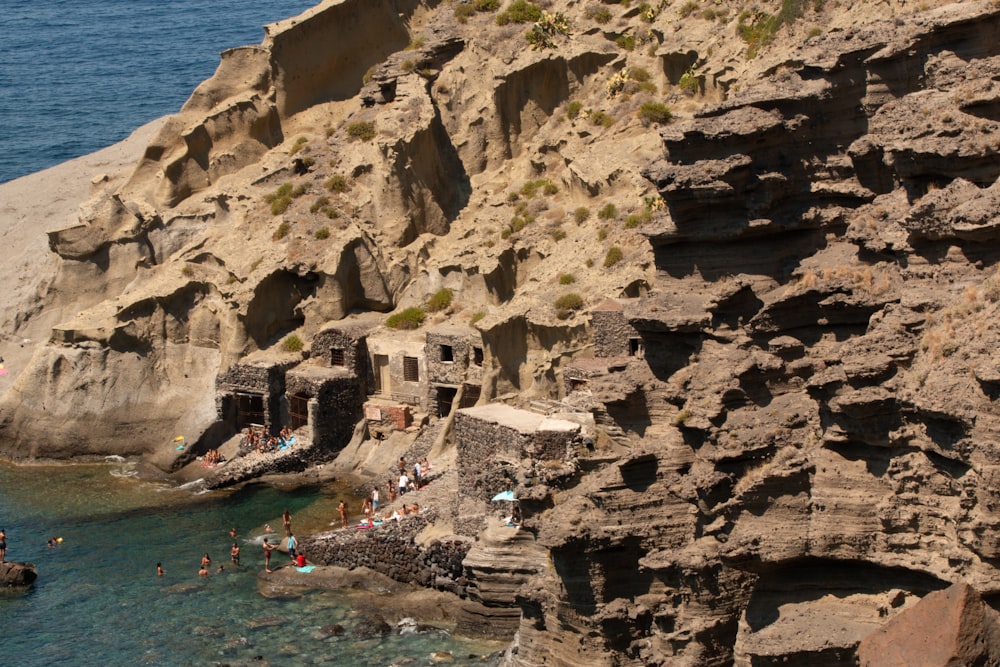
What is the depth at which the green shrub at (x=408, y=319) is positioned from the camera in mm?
59156

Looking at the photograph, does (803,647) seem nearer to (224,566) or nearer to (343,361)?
(224,566)

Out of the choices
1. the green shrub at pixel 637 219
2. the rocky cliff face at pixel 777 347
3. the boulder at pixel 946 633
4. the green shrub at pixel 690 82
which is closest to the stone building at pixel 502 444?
the rocky cliff face at pixel 777 347

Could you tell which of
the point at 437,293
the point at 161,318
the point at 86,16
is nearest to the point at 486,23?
the point at 437,293

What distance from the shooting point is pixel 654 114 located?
190ft

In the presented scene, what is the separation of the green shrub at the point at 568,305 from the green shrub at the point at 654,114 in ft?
31.2

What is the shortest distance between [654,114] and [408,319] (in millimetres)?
11204

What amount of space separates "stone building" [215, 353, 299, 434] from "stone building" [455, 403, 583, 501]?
1304 centimetres

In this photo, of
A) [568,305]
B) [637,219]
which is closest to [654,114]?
[637,219]

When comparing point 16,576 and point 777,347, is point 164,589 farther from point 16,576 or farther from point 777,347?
point 777,347

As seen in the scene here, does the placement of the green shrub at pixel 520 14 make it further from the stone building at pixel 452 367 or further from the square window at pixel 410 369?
the square window at pixel 410 369

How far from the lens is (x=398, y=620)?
4369 centimetres

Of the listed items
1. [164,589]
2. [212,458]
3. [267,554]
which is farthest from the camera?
[212,458]

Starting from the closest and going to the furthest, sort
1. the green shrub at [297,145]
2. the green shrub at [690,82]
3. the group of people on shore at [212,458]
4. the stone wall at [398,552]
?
the stone wall at [398,552], the green shrub at [690,82], the group of people on shore at [212,458], the green shrub at [297,145]

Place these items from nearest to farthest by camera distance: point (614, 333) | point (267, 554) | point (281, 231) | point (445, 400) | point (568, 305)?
point (614, 333) → point (267, 554) → point (568, 305) → point (445, 400) → point (281, 231)
